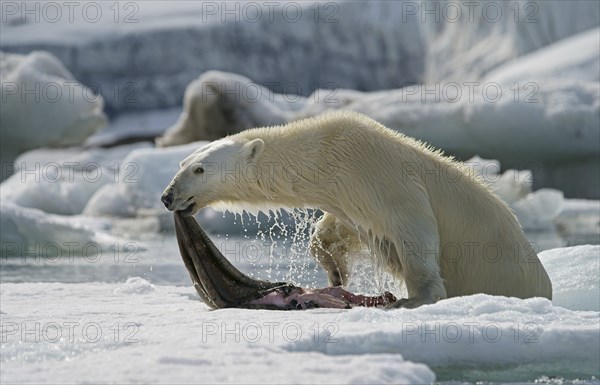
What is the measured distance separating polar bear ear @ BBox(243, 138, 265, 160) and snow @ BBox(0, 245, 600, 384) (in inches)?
36.4

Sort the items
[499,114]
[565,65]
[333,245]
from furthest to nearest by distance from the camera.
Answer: [565,65] < [499,114] < [333,245]

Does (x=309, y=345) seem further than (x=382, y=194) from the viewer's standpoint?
No

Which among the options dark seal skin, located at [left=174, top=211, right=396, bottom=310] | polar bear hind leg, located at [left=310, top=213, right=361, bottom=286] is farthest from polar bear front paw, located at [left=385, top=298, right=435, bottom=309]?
polar bear hind leg, located at [left=310, top=213, right=361, bottom=286]

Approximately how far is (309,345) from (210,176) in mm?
1759

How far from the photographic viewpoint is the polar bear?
5.05m

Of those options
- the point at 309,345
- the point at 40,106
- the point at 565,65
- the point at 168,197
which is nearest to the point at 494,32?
the point at 565,65

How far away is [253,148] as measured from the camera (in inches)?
203

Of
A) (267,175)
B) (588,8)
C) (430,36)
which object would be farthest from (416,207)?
Answer: (430,36)

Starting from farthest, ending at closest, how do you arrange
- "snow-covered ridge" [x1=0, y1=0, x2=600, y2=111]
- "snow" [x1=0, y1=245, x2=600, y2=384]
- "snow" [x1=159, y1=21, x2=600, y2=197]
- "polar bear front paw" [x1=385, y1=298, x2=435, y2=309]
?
"snow-covered ridge" [x1=0, y1=0, x2=600, y2=111] < "snow" [x1=159, y1=21, x2=600, y2=197] < "polar bear front paw" [x1=385, y1=298, x2=435, y2=309] < "snow" [x1=0, y1=245, x2=600, y2=384]

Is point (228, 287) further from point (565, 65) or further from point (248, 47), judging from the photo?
point (248, 47)

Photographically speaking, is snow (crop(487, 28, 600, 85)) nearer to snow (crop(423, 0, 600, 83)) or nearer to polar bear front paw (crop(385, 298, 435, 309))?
snow (crop(423, 0, 600, 83))

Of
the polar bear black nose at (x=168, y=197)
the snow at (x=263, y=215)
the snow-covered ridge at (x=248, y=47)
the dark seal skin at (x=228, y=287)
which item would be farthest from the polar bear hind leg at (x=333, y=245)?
the snow-covered ridge at (x=248, y=47)

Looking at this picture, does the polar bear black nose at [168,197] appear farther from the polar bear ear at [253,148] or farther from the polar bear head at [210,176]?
the polar bear ear at [253,148]

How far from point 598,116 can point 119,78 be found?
1996 cm
